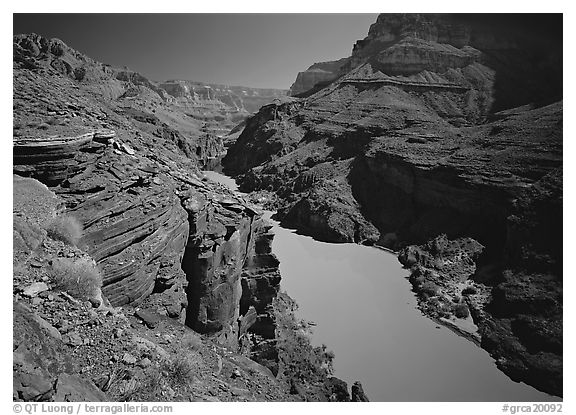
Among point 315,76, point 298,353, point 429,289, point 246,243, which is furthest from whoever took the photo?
point 315,76

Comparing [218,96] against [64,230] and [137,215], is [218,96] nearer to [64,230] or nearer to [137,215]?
[137,215]

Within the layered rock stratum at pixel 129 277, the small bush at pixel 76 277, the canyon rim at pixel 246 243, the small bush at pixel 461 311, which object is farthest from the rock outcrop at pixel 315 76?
the small bush at pixel 76 277

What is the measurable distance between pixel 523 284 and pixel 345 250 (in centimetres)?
994

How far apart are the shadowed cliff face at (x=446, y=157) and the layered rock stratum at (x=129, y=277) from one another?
26.2 ft

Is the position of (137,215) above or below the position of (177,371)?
above

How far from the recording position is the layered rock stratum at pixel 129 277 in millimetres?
4883

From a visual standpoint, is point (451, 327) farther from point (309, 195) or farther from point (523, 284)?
point (309, 195)

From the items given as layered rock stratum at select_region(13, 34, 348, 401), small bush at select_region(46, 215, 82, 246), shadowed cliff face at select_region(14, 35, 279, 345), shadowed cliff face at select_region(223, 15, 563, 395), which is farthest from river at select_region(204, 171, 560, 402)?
small bush at select_region(46, 215, 82, 246)

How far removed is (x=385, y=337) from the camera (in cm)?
1355

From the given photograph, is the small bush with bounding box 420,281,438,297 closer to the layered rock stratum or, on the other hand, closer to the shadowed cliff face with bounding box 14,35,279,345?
the layered rock stratum

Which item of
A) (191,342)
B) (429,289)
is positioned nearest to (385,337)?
(429,289)

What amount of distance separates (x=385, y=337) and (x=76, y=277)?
1107 centimetres

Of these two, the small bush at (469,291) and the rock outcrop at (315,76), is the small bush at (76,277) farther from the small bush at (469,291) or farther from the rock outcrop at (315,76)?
the rock outcrop at (315,76)
